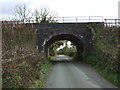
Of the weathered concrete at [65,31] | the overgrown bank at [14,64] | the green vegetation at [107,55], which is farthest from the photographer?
the weathered concrete at [65,31]

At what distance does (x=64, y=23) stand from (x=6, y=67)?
20913mm

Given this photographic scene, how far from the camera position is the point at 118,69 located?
1349 centimetres

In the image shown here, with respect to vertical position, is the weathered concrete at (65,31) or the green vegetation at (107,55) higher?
the weathered concrete at (65,31)

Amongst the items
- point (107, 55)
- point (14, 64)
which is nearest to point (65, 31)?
point (107, 55)

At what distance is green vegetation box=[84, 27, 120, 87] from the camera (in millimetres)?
14159

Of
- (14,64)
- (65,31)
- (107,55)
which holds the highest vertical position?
(65,31)

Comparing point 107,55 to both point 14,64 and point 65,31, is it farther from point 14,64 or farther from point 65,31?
point 65,31

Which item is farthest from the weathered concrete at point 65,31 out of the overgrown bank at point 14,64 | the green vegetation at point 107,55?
the overgrown bank at point 14,64

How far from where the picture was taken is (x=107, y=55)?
704 inches

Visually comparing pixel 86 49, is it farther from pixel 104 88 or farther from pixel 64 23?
pixel 104 88

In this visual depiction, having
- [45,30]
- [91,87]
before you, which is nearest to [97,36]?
[45,30]

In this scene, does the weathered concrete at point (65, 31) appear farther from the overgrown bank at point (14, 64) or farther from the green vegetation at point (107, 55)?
the overgrown bank at point (14, 64)

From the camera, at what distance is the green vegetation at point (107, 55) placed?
14159 mm

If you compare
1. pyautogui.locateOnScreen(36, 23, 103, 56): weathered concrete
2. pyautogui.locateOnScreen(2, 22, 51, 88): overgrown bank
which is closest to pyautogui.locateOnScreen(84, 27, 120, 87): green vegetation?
pyautogui.locateOnScreen(36, 23, 103, 56): weathered concrete
